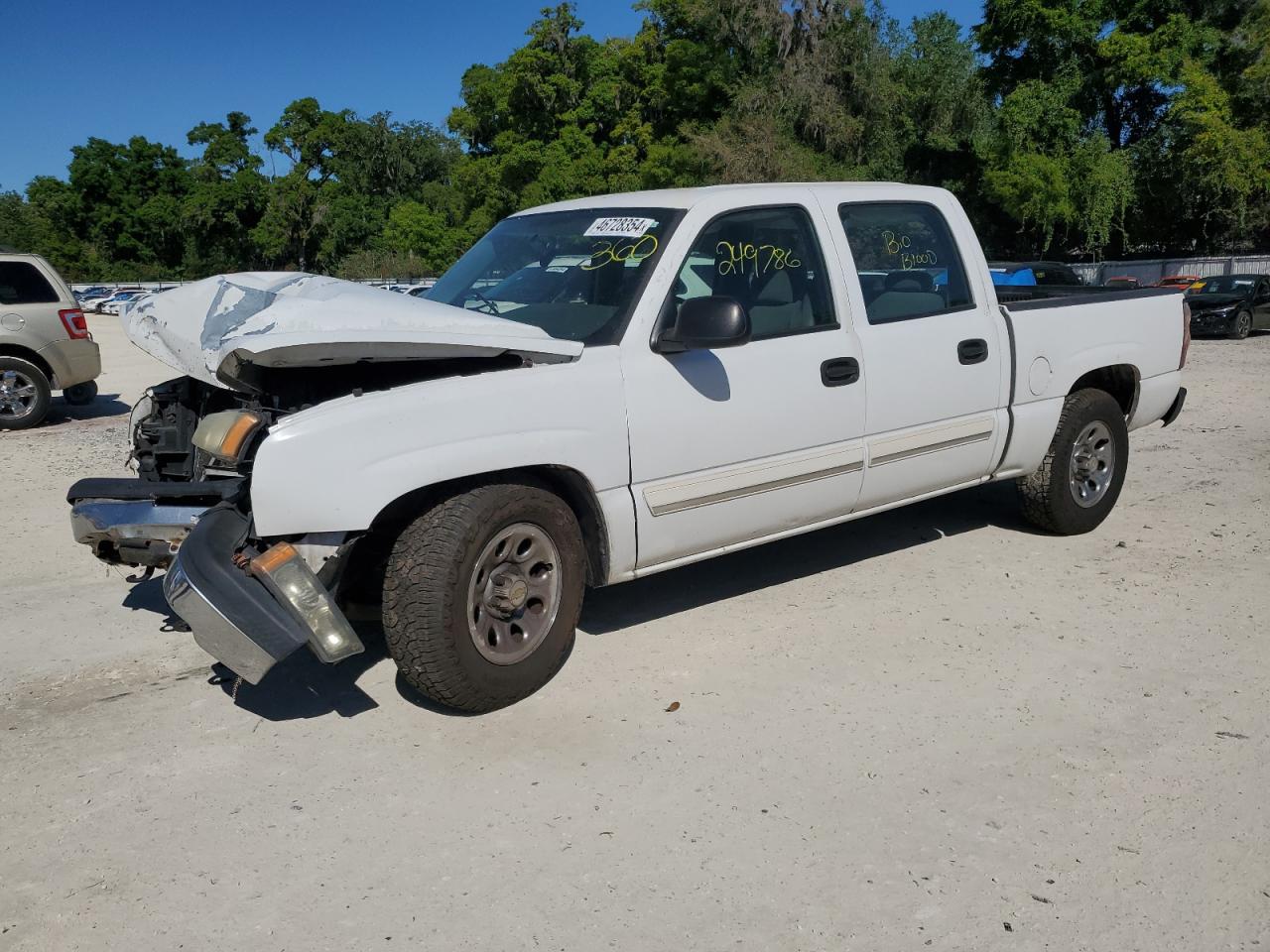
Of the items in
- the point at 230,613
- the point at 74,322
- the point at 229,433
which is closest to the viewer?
the point at 230,613

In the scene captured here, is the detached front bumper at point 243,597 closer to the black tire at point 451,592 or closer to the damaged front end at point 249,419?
the damaged front end at point 249,419

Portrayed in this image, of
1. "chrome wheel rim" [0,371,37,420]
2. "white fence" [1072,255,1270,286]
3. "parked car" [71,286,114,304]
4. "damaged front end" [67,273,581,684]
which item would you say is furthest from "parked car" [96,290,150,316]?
"damaged front end" [67,273,581,684]

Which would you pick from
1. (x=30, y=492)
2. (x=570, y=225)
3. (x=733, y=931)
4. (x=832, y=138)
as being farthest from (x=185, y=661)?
(x=832, y=138)

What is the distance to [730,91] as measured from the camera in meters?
50.8

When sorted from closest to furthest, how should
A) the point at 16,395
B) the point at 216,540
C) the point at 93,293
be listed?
the point at 216,540, the point at 16,395, the point at 93,293

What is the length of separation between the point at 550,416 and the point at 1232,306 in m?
20.2

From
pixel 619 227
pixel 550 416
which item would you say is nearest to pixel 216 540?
pixel 550 416

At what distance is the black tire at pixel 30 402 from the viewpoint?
11766 millimetres

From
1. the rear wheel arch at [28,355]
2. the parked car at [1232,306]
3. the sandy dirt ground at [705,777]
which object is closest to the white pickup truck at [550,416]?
the sandy dirt ground at [705,777]

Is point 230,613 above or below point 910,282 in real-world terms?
below

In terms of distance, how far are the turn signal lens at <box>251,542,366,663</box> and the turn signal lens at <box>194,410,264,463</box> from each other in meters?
0.45

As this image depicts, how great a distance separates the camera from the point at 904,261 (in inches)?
219

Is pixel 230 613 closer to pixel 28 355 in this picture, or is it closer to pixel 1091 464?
pixel 1091 464

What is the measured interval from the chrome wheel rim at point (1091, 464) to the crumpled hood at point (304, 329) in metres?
3.42
